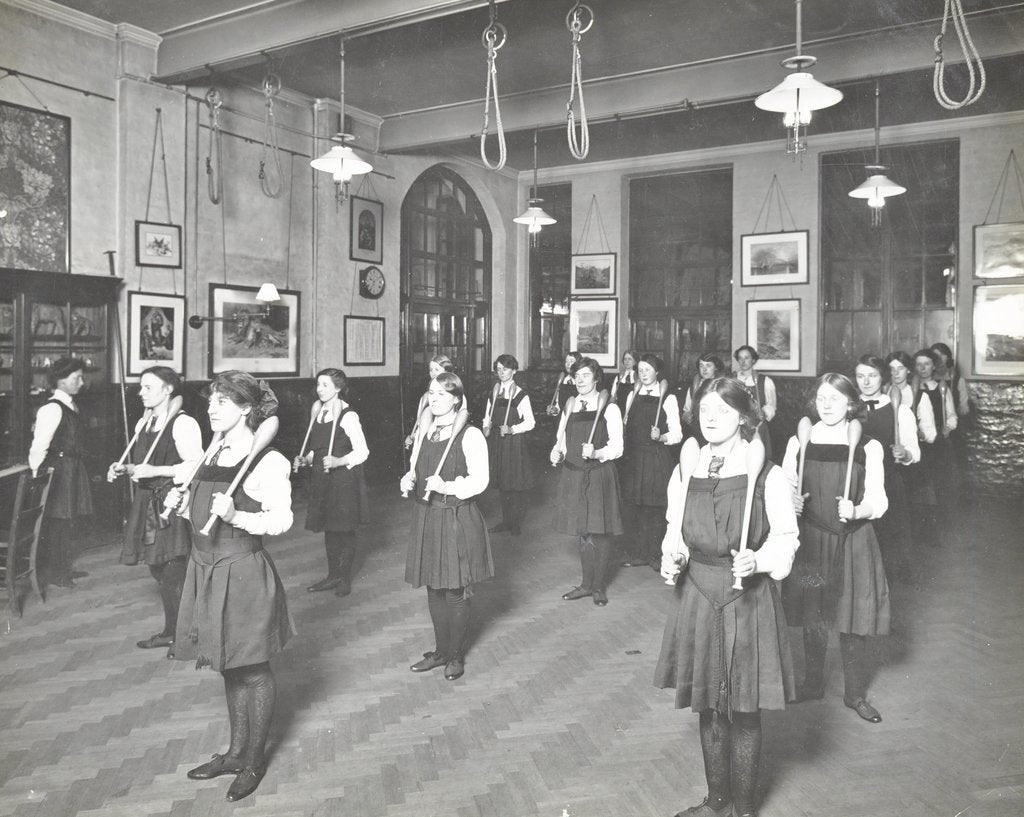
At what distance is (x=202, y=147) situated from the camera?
8367mm

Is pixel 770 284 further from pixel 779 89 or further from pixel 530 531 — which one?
pixel 779 89

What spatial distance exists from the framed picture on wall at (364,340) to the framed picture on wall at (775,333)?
5131mm

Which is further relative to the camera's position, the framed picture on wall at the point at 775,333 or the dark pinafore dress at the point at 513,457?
the framed picture on wall at the point at 775,333

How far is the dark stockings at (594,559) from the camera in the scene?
19.2 ft

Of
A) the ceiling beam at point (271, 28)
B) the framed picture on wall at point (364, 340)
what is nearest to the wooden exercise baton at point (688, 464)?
the ceiling beam at point (271, 28)

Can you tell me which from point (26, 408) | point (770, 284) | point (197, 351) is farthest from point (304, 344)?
point (770, 284)

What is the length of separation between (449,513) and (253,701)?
1.46 metres

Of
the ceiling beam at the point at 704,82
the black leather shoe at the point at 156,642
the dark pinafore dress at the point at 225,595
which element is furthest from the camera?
the ceiling beam at the point at 704,82

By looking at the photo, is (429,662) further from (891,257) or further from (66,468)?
(891,257)

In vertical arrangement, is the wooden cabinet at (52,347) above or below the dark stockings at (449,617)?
above

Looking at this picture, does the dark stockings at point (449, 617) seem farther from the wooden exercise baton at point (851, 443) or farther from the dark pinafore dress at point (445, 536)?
the wooden exercise baton at point (851, 443)

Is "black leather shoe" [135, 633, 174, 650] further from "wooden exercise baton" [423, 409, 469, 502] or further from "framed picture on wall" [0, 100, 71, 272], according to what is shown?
"framed picture on wall" [0, 100, 71, 272]

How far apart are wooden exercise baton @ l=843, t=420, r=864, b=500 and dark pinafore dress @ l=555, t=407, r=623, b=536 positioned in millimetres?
2230

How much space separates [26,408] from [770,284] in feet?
29.4
